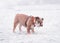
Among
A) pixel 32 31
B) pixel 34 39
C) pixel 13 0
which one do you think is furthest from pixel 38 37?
pixel 13 0

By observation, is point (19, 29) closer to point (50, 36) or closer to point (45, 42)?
point (50, 36)

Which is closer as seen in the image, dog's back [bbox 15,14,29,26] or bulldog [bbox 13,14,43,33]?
bulldog [bbox 13,14,43,33]

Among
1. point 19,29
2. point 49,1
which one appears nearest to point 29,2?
point 49,1

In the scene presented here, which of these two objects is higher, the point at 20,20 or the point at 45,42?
the point at 20,20

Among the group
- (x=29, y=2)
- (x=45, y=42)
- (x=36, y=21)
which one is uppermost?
(x=29, y=2)

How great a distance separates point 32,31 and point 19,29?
462mm

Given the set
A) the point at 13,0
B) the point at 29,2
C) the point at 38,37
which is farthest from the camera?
the point at 13,0

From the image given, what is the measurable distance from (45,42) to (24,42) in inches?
17.2

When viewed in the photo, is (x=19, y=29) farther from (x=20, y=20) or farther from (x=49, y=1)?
(x=49, y=1)

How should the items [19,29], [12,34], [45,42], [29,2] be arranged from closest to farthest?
[45,42] < [12,34] < [19,29] < [29,2]

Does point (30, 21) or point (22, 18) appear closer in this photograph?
point (30, 21)

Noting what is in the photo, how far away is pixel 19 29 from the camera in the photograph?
7.20 m

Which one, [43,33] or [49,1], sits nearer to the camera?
[43,33]

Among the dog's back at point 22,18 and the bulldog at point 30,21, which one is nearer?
the bulldog at point 30,21
